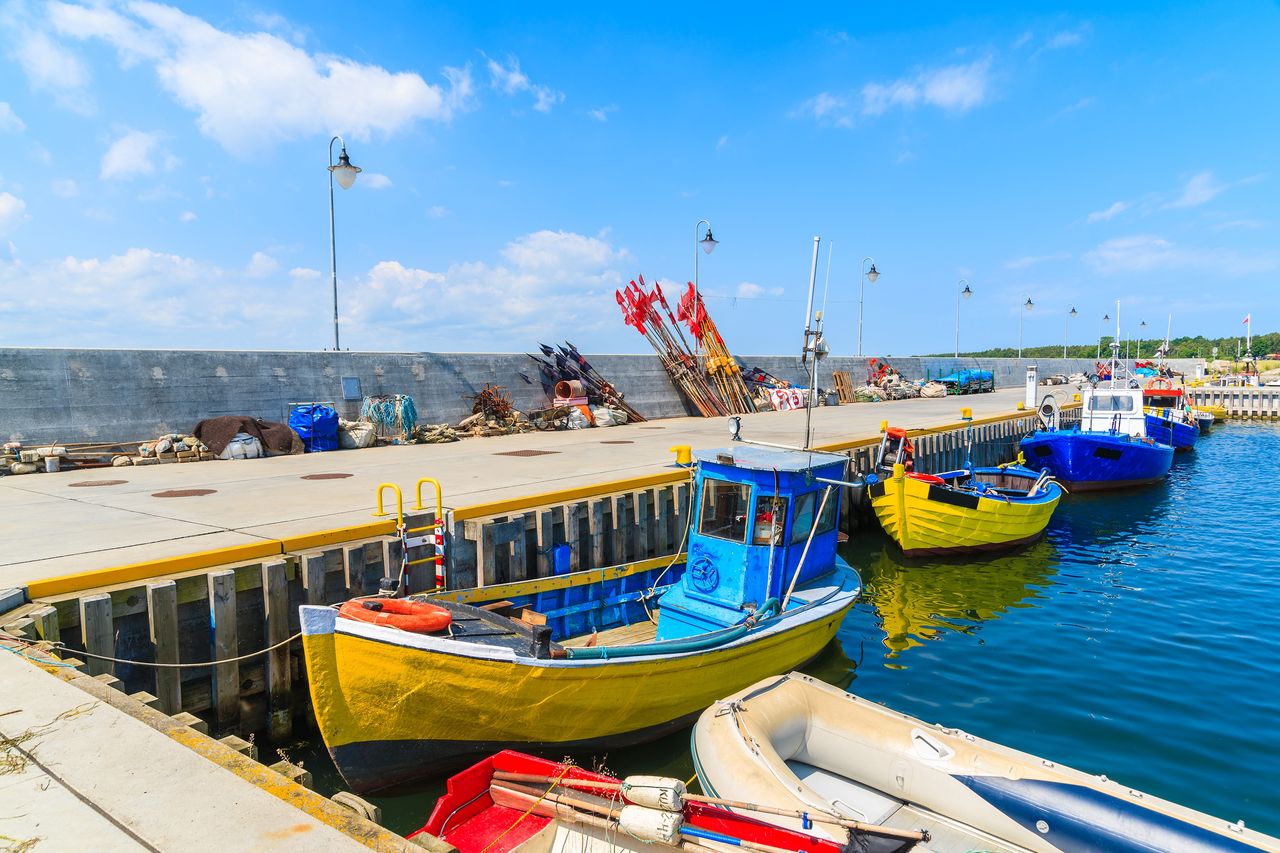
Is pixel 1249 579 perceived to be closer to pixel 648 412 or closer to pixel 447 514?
pixel 447 514

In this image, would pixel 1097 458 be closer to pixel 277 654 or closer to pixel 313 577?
pixel 313 577

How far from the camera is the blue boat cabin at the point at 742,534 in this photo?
8414 mm

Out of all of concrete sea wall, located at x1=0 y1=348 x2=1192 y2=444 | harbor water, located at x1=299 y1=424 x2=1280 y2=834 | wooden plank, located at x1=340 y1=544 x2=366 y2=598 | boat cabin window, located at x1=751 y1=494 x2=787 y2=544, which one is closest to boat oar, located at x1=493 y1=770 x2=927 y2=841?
harbor water, located at x1=299 y1=424 x2=1280 y2=834

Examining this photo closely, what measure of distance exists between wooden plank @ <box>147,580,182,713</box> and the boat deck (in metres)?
4.04

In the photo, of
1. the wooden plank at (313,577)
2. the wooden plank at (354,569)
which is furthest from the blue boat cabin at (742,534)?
the wooden plank at (313,577)

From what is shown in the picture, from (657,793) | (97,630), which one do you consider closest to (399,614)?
(97,630)

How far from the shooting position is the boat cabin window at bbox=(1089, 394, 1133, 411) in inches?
928

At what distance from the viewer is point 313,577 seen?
7305mm

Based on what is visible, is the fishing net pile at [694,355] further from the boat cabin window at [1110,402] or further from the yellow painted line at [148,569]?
the yellow painted line at [148,569]

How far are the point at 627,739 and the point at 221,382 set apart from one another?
44.3 feet

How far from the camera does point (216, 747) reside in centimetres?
415

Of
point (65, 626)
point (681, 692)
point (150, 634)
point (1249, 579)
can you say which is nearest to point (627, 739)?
point (681, 692)

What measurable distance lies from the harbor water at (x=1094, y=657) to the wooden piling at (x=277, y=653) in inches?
13.5

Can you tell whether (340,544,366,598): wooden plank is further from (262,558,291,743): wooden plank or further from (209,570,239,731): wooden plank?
(209,570,239,731): wooden plank
